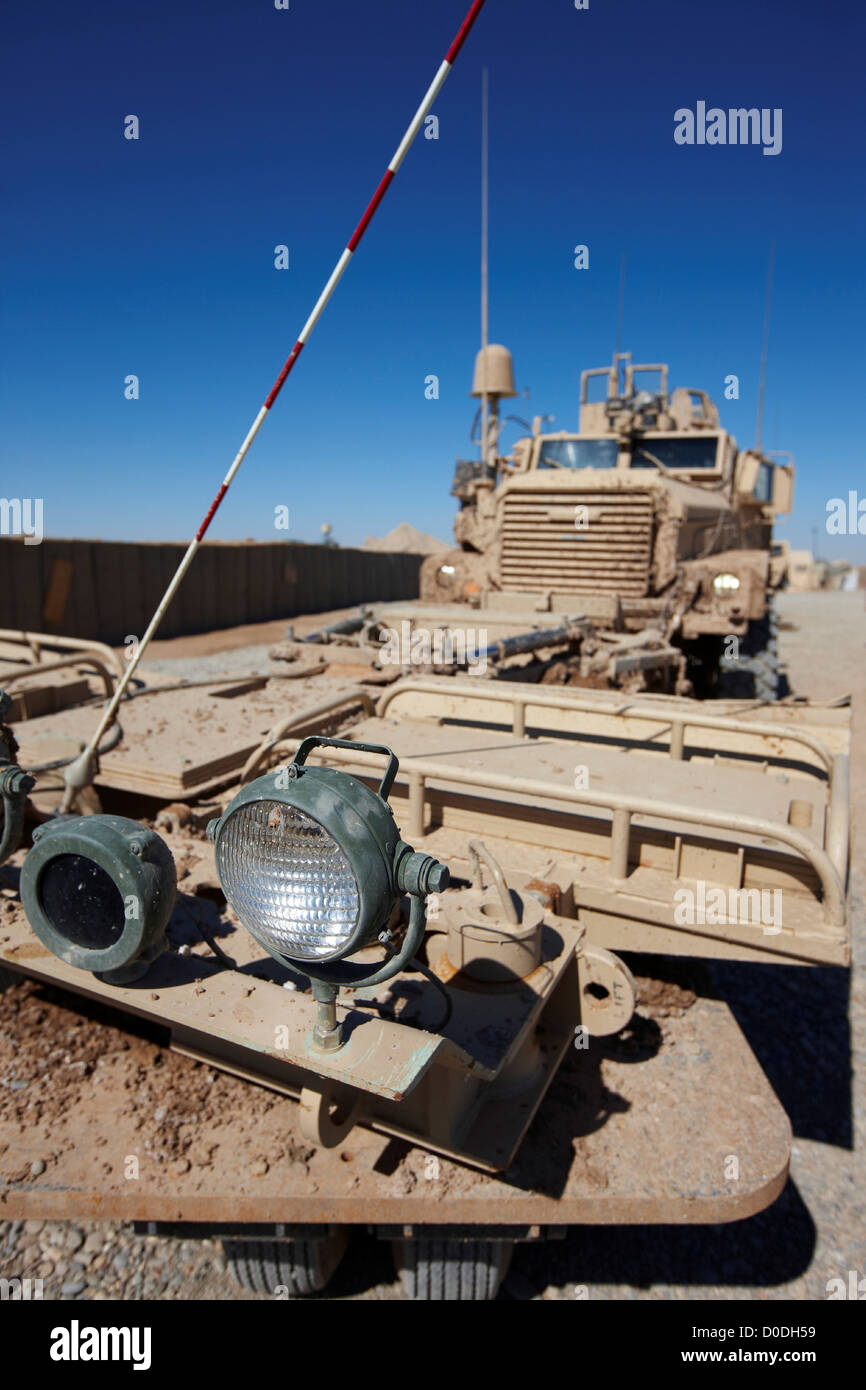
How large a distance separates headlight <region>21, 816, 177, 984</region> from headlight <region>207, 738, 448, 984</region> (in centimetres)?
35

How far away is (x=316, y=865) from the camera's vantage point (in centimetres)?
159

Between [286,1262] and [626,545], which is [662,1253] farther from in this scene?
[626,545]

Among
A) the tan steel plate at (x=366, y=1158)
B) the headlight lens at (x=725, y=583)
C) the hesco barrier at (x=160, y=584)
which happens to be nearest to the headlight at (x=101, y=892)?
the tan steel plate at (x=366, y=1158)

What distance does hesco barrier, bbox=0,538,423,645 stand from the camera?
42.8 ft

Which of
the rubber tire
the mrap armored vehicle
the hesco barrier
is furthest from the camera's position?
the hesco barrier

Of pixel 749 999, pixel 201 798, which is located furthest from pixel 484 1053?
pixel 749 999

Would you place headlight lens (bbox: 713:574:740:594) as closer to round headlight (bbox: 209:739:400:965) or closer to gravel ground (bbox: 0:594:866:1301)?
gravel ground (bbox: 0:594:866:1301)

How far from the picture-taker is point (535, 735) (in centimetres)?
455

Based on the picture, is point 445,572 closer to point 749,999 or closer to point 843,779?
point 749,999

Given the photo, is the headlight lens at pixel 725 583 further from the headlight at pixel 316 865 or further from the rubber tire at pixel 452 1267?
the headlight at pixel 316 865

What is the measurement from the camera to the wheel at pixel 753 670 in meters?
8.40

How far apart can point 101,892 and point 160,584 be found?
48.5 feet

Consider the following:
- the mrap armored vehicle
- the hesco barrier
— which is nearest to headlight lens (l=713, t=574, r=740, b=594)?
the mrap armored vehicle

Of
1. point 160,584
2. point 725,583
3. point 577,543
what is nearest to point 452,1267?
point 725,583
